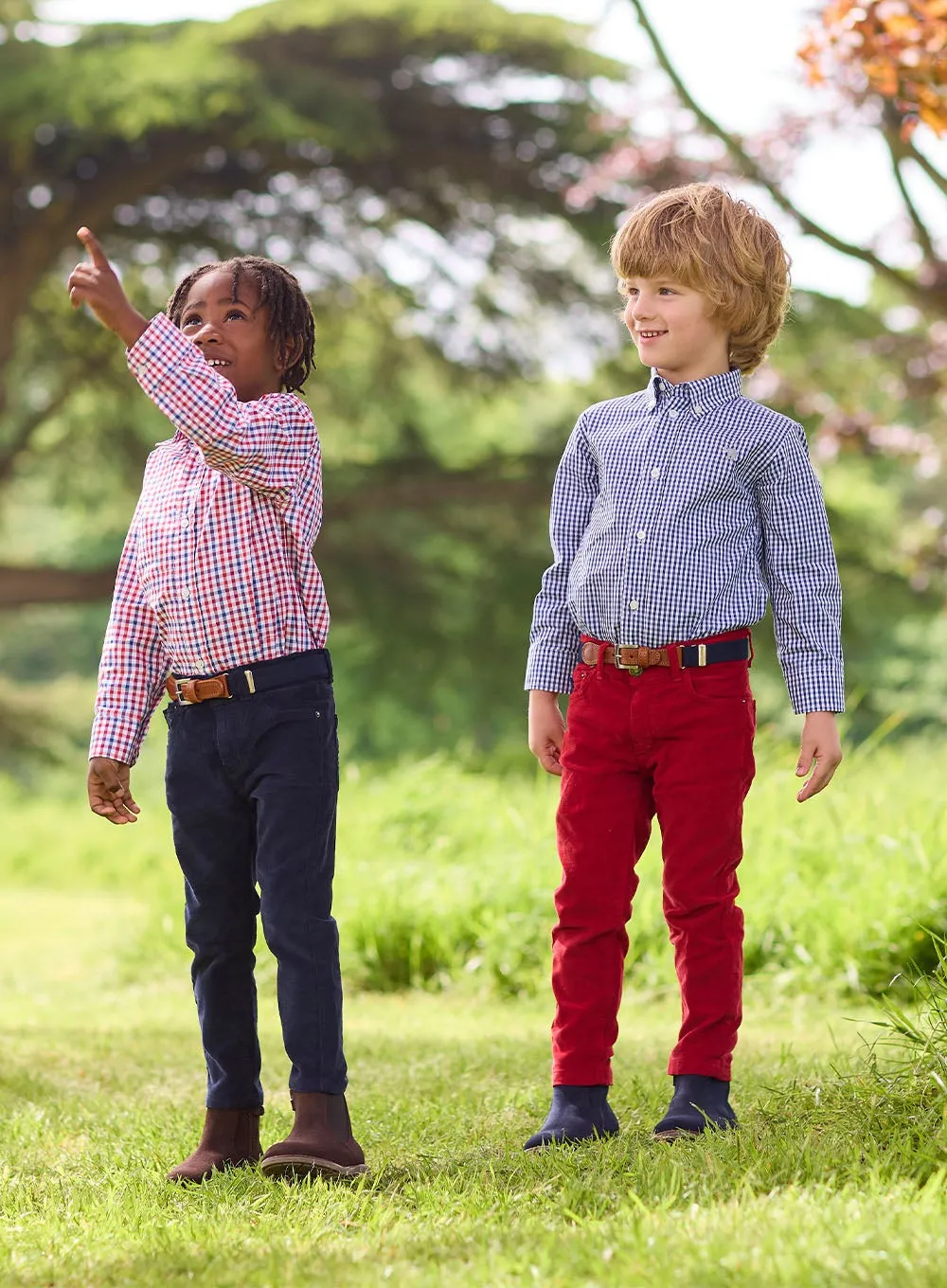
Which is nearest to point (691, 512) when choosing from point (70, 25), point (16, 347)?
point (70, 25)

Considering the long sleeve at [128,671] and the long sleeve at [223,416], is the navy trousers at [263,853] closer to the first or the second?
the long sleeve at [128,671]

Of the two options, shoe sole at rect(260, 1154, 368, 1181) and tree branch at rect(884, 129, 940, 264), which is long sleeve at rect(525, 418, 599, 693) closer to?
shoe sole at rect(260, 1154, 368, 1181)

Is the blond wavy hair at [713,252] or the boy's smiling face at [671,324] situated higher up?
the blond wavy hair at [713,252]

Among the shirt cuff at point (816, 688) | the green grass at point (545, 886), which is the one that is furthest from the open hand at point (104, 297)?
the green grass at point (545, 886)

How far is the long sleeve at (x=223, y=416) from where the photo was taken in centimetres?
246

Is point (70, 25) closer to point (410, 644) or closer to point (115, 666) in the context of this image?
point (410, 644)

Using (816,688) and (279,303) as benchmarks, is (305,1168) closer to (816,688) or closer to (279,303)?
(816,688)

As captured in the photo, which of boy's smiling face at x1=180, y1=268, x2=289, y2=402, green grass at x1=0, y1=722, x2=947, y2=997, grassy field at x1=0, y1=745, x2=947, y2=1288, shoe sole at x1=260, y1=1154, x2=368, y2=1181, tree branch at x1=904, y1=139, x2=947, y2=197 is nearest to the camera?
grassy field at x1=0, y1=745, x2=947, y2=1288

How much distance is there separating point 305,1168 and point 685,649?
3.50 feet

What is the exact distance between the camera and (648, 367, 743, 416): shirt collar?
2.84m

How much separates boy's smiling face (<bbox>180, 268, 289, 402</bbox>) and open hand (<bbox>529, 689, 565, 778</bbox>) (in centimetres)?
76

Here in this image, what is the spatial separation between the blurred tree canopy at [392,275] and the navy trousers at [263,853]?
27.0 ft

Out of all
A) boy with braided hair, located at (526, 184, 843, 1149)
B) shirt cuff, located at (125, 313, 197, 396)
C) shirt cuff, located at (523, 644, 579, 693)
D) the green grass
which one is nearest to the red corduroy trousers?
boy with braided hair, located at (526, 184, 843, 1149)

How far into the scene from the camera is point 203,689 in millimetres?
2619
